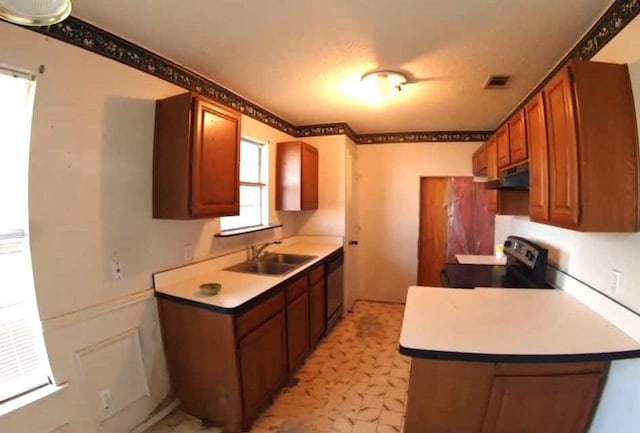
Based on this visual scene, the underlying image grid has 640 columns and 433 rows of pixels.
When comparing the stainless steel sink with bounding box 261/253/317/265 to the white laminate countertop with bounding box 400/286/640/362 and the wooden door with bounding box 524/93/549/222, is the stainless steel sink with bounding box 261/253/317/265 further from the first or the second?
the wooden door with bounding box 524/93/549/222

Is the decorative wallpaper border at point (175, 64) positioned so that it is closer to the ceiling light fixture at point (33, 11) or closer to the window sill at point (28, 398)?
the ceiling light fixture at point (33, 11)

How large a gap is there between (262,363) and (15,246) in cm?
150

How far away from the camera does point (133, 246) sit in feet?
6.37

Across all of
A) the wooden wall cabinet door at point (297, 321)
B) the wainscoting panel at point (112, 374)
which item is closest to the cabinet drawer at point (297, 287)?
the wooden wall cabinet door at point (297, 321)

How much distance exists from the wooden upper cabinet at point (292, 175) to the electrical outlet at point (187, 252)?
131 centimetres

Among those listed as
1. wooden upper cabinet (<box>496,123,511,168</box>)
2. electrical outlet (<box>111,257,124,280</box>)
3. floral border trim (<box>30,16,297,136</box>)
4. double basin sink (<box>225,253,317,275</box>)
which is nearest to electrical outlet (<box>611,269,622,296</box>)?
wooden upper cabinet (<box>496,123,511,168</box>)

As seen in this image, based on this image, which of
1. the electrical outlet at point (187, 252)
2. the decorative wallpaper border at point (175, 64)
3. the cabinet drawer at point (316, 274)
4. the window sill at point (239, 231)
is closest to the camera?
the decorative wallpaper border at point (175, 64)

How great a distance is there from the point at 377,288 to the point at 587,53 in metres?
3.47

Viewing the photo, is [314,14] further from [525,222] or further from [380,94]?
[525,222]

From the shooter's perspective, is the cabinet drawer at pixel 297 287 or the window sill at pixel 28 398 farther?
the cabinet drawer at pixel 297 287

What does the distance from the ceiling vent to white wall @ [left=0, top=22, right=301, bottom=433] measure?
2.34 metres

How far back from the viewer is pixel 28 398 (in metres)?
1.47

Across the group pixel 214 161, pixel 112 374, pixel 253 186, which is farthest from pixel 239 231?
pixel 112 374

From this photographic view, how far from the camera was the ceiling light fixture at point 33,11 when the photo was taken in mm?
747
